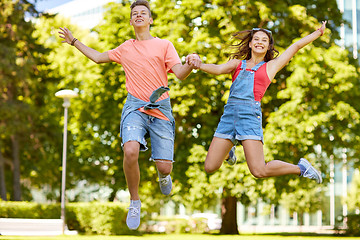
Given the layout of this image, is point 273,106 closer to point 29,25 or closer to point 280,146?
point 280,146

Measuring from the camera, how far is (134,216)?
7.43 metres

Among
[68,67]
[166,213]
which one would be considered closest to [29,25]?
[68,67]

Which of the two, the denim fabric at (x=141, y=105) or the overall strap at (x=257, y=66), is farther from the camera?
the overall strap at (x=257, y=66)

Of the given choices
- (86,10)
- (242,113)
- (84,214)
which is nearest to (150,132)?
(242,113)

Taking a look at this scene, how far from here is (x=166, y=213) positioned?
7750 cm

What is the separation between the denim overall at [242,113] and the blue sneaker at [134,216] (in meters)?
1.51

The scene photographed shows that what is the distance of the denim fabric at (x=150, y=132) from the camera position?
741cm

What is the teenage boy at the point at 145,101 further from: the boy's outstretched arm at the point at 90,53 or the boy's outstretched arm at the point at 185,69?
the boy's outstretched arm at the point at 90,53

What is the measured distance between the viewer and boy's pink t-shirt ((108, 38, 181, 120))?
25.0 feet

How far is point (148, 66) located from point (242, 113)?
1444mm

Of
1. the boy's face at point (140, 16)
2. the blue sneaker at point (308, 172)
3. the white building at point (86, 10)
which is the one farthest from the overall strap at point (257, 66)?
the white building at point (86, 10)

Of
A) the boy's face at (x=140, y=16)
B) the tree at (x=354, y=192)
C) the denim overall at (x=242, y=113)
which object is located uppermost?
the boy's face at (x=140, y=16)

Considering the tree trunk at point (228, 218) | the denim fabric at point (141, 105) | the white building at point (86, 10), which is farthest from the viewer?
the white building at point (86, 10)

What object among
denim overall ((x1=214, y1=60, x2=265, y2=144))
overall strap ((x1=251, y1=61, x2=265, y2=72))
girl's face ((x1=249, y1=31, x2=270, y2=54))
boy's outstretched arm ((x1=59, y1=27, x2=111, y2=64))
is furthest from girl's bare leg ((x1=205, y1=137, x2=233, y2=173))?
boy's outstretched arm ((x1=59, y1=27, x2=111, y2=64))
